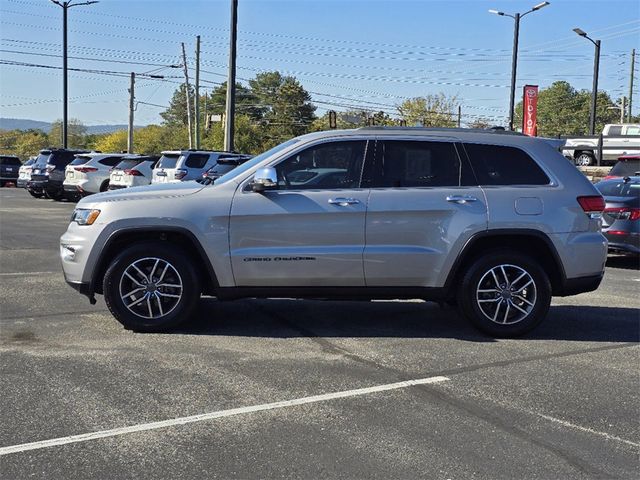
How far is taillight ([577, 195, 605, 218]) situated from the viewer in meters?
6.24

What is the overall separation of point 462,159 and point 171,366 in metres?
3.11

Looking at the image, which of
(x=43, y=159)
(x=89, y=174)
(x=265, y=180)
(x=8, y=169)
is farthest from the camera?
(x=8, y=169)

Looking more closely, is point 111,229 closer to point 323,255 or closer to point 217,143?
point 323,255

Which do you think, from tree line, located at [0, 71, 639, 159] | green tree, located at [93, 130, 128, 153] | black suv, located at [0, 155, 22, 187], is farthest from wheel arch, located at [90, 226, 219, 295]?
green tree, located at [93, 130, 128, 153]

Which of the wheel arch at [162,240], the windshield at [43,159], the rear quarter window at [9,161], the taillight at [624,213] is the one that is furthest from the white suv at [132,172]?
the rear quarter window at [9,161]

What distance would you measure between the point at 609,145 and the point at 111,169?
21.7 metres

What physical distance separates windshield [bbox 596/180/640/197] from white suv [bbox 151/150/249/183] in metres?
10.7

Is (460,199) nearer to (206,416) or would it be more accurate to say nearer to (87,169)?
(206,416)

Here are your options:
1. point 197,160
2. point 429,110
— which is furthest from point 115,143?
point 197,160

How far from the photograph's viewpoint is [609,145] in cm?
3153

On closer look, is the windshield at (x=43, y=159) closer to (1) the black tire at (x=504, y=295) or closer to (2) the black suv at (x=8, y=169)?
(2) the black suv at (x=8, y=169)

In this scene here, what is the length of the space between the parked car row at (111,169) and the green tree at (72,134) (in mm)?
95727

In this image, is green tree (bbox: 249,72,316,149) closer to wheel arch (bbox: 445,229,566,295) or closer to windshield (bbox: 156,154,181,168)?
windshield (bbox: 156,154,181,168)

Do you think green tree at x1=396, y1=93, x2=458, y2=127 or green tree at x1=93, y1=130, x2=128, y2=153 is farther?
green tree at x1=93, y1=130, x2=128, y2=153
